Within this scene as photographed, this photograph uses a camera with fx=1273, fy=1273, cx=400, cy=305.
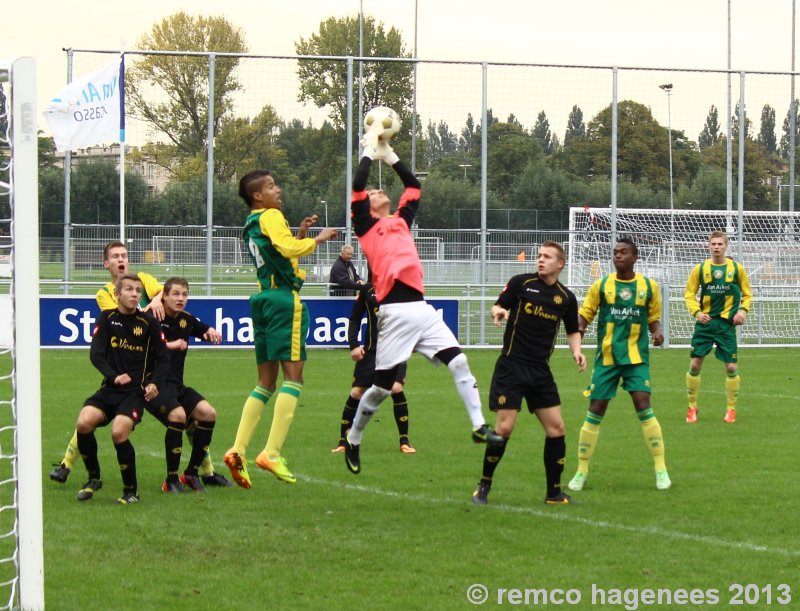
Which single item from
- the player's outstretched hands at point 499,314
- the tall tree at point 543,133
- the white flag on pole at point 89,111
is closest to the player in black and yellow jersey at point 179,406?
the player's outstretched hands at point 499,314

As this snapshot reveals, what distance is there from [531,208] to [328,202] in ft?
13.9

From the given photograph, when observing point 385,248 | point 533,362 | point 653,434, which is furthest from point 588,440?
point 385,248

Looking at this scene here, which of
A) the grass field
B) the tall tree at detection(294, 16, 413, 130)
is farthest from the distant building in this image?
the grass field

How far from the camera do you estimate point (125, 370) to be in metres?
9.12

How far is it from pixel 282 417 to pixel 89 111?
1309cm

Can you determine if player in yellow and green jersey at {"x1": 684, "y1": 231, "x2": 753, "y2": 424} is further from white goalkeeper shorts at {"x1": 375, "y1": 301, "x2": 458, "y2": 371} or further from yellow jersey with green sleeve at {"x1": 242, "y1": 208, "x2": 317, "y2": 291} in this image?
yellow jersey with green sleeve at {"x1": 242, "y1": 208, "x2": 317, "y2": 291}

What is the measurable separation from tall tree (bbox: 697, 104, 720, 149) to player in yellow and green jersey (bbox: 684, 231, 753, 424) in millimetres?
10557

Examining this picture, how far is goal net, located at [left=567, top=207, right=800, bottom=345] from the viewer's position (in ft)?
84.9

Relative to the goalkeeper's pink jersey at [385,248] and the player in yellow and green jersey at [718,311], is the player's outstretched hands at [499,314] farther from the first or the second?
the player in yellow and green jersey at [718,311]

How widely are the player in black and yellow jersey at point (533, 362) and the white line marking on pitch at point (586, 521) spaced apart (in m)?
0.28

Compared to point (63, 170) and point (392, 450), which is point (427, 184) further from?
point (392, 450)

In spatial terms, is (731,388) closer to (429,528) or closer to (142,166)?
(429,528)

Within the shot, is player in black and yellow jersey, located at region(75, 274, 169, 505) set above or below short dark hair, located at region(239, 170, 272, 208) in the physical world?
below

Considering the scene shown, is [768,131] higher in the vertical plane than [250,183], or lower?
higher
